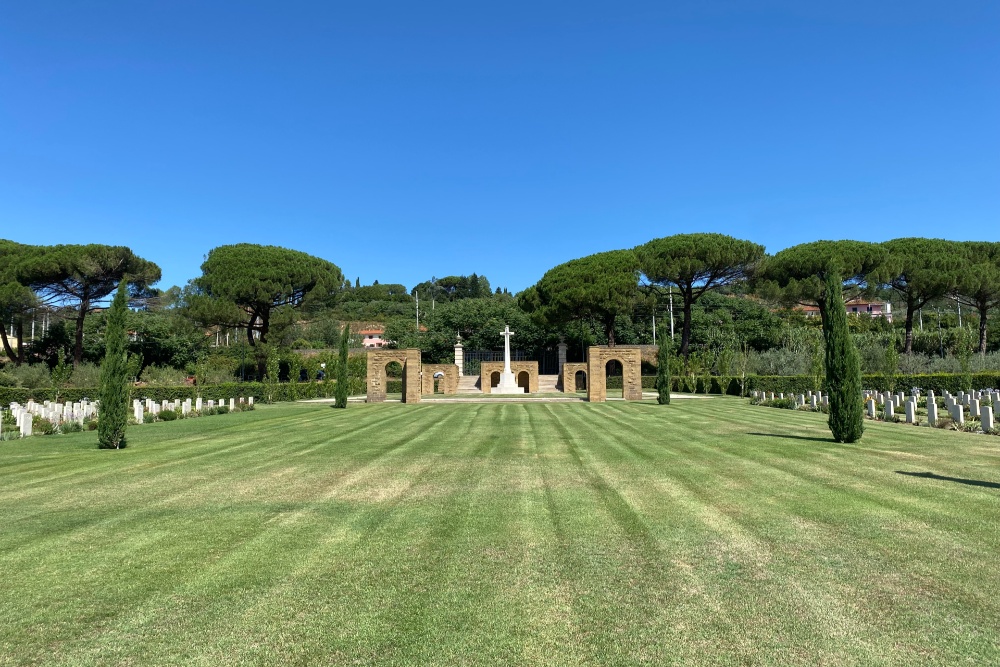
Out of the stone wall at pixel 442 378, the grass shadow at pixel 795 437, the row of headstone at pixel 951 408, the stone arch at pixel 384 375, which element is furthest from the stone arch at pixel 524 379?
the grass shadow at pixel 795 437

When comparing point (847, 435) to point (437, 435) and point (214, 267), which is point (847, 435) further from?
point (214, 267)

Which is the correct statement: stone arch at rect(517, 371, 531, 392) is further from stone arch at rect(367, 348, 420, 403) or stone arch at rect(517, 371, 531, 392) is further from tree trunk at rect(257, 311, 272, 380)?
tree trunk at rect(257, 311, 272, 380)

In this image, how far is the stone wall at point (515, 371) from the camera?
4584 centimetres

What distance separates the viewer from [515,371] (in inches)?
1809

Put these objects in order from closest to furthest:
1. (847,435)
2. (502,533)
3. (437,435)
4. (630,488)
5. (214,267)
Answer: (502,533) → (630,488) → (847,435) → (437,435) → (214,267)

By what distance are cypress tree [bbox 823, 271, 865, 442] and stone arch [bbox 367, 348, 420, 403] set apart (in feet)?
71.3

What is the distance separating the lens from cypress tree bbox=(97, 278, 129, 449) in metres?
12.0

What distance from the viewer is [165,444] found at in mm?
12719

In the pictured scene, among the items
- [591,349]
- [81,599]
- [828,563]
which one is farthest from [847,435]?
[591,349]

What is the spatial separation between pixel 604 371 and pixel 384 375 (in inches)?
493

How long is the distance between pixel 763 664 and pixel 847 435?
10293 mm

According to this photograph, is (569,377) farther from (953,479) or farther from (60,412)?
(953,479)

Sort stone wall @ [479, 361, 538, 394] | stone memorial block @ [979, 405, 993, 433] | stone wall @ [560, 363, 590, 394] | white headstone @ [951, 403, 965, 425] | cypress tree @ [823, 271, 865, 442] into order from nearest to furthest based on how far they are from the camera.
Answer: cypress tree @ [823, 271, 865, 442], stone memorial block @ [979, 405, 993, 433], white headstone @ [951, 403, 965, 425], stone wall @ [560, 363, 590, 394], stone wall @ [479, 361, 538, 394]

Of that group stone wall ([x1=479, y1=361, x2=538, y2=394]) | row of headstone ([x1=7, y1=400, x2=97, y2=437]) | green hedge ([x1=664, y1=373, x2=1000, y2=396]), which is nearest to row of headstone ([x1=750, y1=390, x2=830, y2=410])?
green hedge ([x1=664, y1=373, x2=1000, y2=396])
